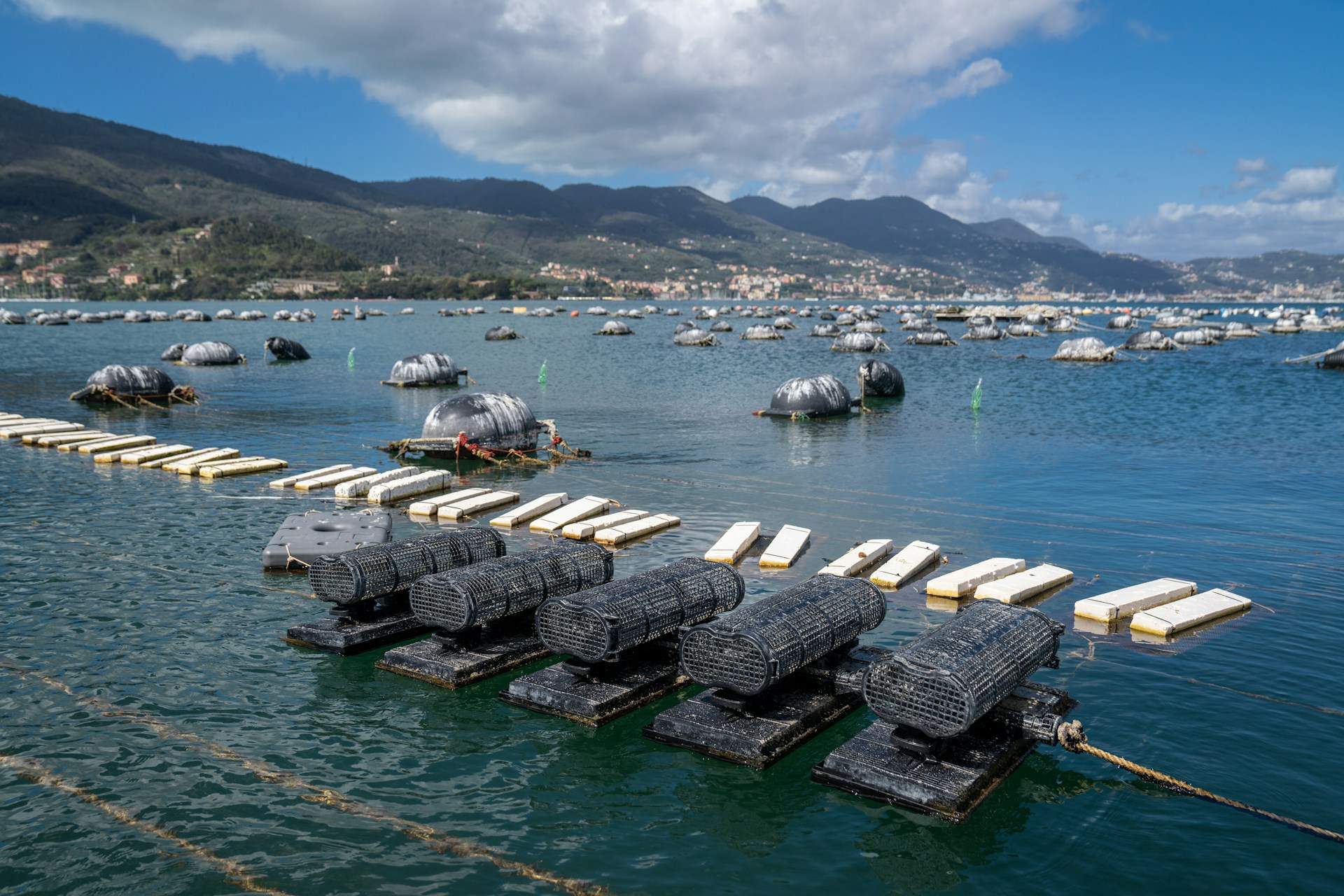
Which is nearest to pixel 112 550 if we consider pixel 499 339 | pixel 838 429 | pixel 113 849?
pixel 113 849

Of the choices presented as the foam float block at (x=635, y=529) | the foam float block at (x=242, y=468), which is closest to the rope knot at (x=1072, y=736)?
the foam float block at (x=635, y=529)

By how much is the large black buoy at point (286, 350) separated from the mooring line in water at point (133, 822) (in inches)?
3322

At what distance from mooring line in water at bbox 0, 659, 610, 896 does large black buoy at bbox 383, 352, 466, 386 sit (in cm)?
5465

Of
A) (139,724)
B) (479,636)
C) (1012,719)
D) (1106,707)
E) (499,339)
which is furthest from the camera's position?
(499,339)

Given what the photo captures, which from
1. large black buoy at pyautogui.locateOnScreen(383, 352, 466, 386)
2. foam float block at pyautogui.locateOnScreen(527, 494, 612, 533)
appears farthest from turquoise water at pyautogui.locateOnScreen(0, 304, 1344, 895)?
large black buoy at pyautogui.locateOnScreen(383, 352, 466, 386)

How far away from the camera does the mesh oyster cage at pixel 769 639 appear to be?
13.2 m

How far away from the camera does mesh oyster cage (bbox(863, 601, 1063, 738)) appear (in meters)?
11.6

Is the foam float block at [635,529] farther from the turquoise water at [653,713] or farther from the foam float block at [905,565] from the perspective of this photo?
the foam float block at [905,565]

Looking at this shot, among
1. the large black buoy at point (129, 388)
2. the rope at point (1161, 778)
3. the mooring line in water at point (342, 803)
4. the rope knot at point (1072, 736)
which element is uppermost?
the large black buoy at point (129, 388)

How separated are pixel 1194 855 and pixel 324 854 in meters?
10.7

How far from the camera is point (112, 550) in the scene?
77.9 ft

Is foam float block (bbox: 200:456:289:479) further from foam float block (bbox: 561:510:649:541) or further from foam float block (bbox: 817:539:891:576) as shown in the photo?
foam float block (bbox: 817:539:891:576)

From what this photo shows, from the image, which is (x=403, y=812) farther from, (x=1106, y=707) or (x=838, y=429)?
(x=838, y=429)

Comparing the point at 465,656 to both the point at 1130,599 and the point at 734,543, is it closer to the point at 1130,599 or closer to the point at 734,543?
the point at 734,543
